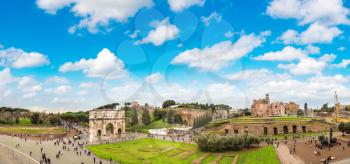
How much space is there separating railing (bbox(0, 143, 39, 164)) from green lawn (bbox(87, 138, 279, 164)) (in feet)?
31.3

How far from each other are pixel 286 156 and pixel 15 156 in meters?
35.5

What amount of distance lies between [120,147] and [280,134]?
2867 cm

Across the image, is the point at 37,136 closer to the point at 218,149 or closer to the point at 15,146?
the point at 15,146

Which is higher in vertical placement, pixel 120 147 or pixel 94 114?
pixel 94 114

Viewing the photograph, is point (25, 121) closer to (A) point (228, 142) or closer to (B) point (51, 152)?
(B) point (51, 152)

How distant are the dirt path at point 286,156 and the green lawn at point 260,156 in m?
0.59

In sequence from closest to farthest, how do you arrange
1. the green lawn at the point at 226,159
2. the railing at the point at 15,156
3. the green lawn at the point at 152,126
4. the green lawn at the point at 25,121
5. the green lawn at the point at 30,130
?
the green lawn at the point at 226,159, the railing at the point at 15,156, the green lawn at the point at 30,130, the green lawn at the point at 152,126, the green lawn at the point at 25,121

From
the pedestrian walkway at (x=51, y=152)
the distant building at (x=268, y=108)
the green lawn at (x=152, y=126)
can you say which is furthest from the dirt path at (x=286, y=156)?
the green lawn at (x=152, y=126)

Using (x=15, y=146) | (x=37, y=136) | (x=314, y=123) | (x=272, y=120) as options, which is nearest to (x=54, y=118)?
(x=37, y=136)

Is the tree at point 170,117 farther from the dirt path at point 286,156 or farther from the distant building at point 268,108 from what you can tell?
the dirt path at point 286,156

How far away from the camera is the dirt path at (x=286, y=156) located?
38281 mm

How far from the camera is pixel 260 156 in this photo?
143 ft

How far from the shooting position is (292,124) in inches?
2586

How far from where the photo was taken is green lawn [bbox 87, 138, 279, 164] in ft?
143
